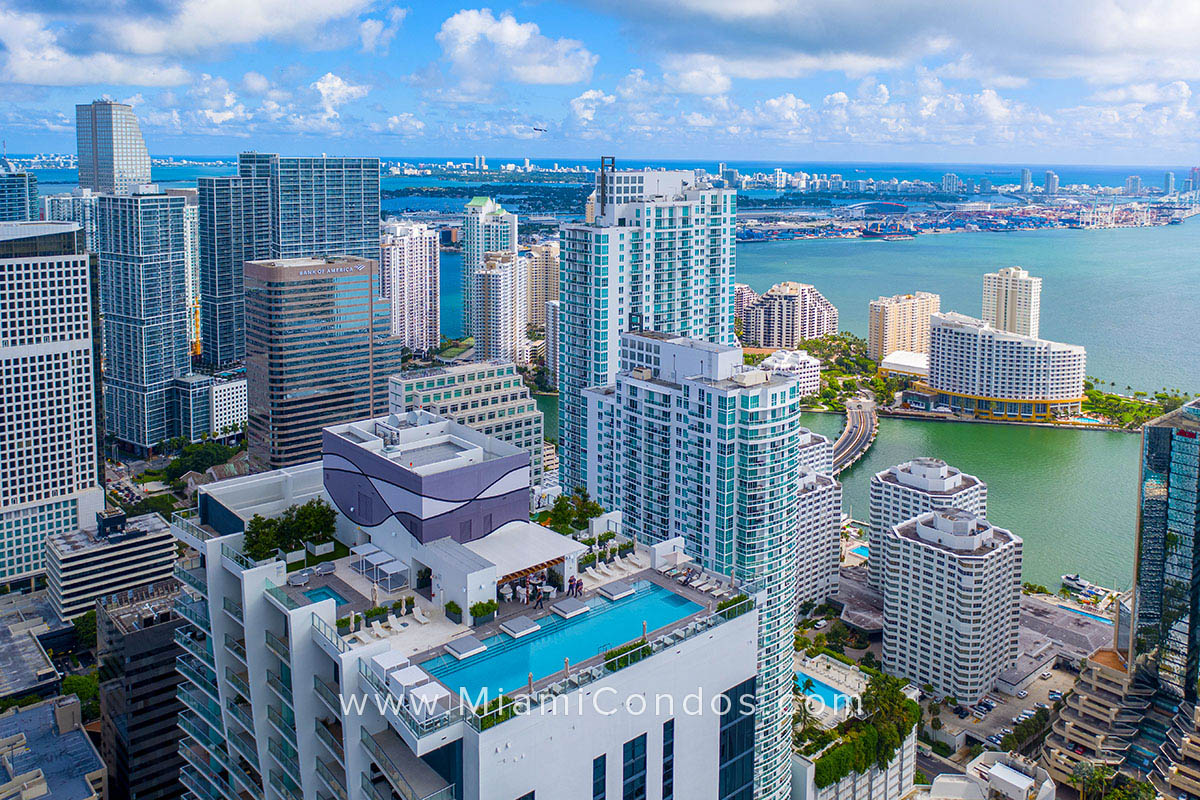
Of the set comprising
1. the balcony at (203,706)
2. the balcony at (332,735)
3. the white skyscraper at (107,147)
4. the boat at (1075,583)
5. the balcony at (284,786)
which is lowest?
the boat at (1075,583)

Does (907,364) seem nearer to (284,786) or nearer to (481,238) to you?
(481,238)

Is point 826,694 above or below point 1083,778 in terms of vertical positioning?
above

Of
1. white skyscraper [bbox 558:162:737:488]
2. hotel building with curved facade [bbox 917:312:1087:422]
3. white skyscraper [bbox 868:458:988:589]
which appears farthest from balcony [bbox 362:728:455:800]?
hotel building with curved facade [bbox 917:312:1087:422]

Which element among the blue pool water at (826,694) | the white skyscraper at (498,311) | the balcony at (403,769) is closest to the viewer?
the balcony at (403,769)

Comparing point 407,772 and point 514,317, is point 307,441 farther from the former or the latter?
point 407,772

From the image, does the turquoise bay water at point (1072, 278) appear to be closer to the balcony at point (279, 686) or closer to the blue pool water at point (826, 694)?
the blue pool water at point (826, 694)

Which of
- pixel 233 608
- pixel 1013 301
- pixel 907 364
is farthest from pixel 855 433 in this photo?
pixel 233 608

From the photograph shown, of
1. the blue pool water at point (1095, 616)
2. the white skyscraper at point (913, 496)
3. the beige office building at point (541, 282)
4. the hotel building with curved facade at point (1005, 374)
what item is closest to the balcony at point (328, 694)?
→ the white skyscraper at point (913, 496)
